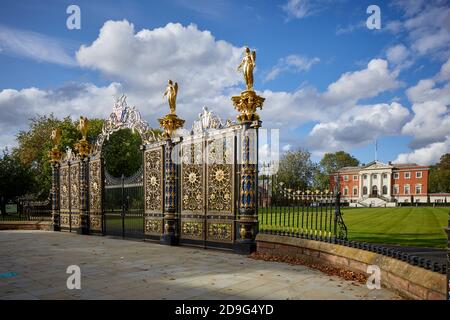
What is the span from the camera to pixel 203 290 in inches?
211

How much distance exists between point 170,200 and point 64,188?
9.60 m

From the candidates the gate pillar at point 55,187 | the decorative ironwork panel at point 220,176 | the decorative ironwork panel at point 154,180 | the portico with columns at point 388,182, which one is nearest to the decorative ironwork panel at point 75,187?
the gate pillar at point 55,187

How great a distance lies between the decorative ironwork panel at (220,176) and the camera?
9367 mm

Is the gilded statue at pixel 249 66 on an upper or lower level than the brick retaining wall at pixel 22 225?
upper

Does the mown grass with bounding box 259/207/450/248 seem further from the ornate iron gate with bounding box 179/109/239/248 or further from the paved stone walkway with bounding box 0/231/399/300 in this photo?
the paved stone walkway with bounding box 0/231/399/300

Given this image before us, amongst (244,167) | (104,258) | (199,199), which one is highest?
(244,167)

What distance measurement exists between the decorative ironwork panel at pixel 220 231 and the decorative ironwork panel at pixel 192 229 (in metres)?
0.35

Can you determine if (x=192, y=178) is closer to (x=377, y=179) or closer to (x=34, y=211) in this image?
(x=34, y=211)

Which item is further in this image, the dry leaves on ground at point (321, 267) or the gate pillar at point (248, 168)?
the gate pillar at point (248, 168)

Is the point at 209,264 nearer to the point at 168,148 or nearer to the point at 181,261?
the point at 181,261

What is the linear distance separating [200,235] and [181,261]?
2.06 meters

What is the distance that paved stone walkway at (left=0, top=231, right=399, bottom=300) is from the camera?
520 centimetres

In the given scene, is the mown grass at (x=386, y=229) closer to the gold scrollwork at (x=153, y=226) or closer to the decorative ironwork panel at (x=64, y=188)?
the gold scrollwork at (x=153, y=226)
